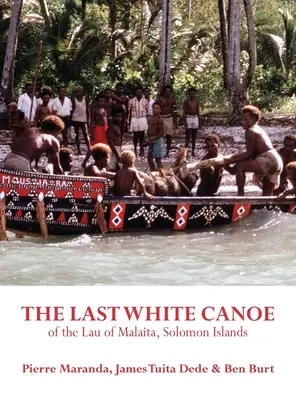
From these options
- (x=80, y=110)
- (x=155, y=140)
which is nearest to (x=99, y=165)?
(x=155, y=140)

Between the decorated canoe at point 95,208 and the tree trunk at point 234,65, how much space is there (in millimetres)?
Answer: 9312

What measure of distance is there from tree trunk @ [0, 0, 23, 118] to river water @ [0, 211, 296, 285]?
9.21 meters

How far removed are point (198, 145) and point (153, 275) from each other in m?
9.59

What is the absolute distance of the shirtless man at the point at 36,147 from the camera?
9.27m

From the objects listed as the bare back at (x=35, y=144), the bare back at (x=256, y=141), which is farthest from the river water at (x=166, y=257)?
the bare back at (x=35, y=144)

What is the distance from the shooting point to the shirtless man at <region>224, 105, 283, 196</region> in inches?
397

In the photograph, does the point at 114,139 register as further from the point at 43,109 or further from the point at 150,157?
the point at 43,109

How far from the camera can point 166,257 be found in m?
8.73

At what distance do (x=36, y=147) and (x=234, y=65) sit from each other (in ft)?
34.3

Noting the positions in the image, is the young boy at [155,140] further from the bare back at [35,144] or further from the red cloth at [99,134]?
the bare back at [35,144]

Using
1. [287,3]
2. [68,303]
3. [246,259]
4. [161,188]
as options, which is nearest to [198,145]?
[161,188]

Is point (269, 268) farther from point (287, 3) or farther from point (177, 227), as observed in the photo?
point (287, 3)

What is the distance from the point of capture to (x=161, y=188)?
32.9ft

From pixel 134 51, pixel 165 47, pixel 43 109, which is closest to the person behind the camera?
pixel 43 109
